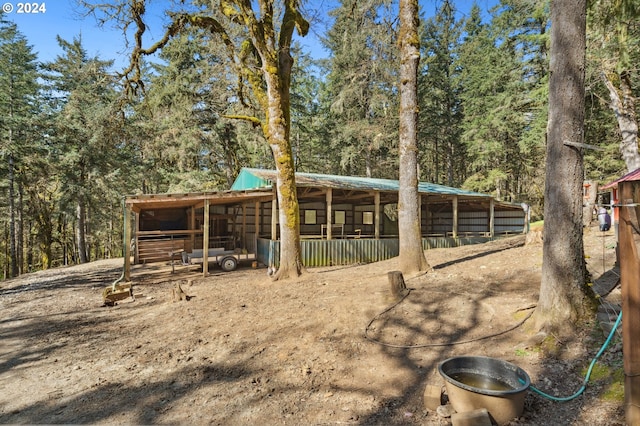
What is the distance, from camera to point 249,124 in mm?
21609

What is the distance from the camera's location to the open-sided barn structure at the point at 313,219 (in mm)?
Answer: 12695

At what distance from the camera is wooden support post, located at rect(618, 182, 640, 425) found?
2613 mm

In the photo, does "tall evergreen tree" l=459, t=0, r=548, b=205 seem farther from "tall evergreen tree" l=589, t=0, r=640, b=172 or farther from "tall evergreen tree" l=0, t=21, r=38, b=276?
"tall evergreen tree" l=0, t=21, r=38, b=276

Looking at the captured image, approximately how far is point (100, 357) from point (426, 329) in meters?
5.16

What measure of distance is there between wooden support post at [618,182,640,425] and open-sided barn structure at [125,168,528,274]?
406 inches

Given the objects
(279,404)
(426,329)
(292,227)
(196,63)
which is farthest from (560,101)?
(196,63)

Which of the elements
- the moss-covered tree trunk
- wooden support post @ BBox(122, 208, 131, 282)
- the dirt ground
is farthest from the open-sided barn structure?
the dirt ground

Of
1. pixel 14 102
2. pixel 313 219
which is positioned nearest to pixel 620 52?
pixel 313 219

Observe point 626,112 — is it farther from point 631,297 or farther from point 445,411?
point 445,411

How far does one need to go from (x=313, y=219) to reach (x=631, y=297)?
17123 millimetres

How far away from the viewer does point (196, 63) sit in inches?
845

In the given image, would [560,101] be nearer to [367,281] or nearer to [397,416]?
[397,416]

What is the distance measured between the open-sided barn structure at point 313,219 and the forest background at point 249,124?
3419mm

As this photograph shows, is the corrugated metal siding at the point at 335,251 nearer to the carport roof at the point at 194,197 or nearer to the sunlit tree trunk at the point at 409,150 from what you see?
the carport roof at the point at 194,197
